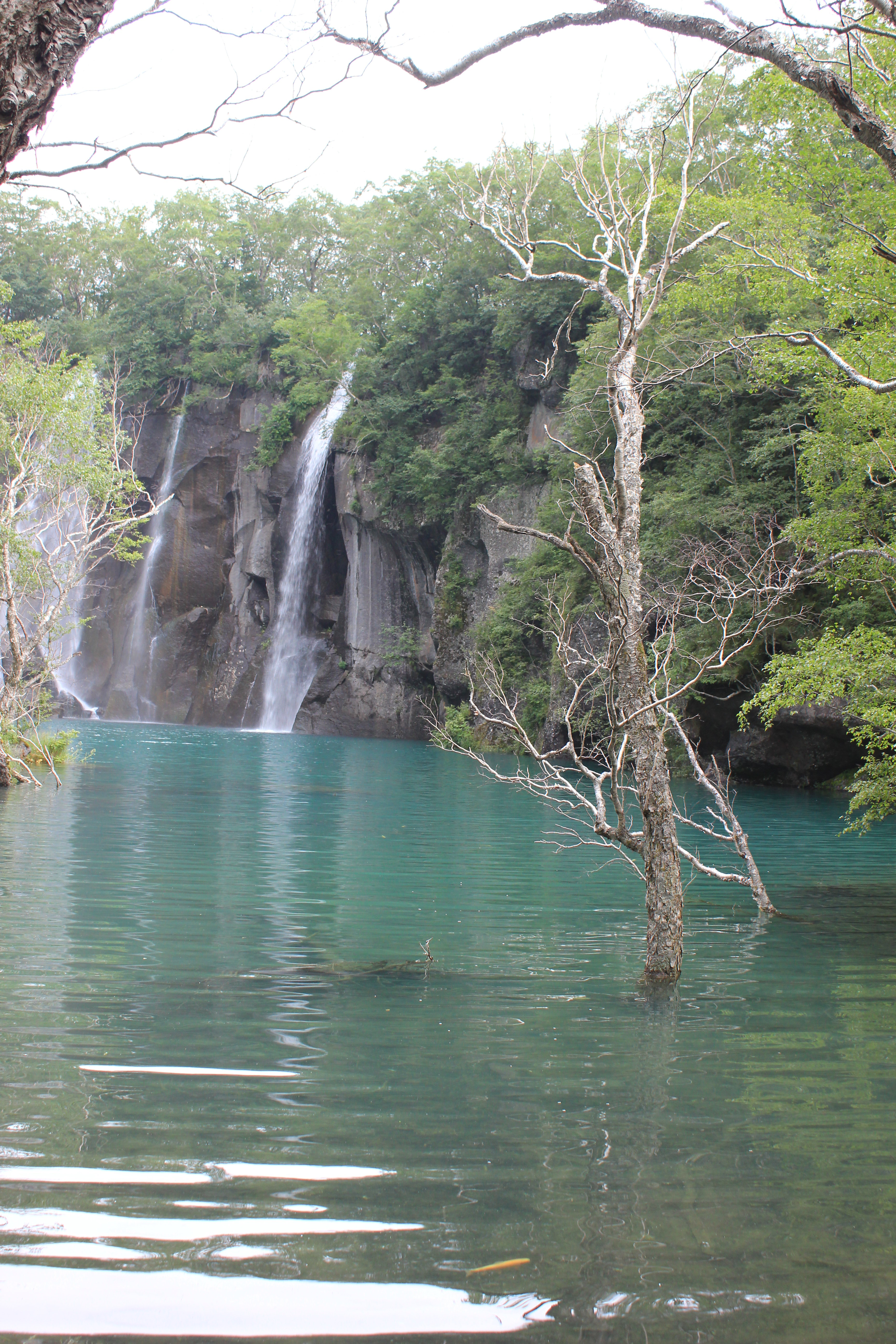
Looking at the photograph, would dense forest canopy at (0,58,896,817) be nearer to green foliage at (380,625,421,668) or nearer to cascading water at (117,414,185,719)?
cascading water at (117,414,185,719)

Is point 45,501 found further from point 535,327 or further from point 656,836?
point 535,327

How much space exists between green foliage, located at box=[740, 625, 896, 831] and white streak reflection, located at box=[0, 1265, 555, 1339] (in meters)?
8.49

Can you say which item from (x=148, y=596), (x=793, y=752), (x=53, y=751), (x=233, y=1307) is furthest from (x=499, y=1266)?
(x=148, y=596)

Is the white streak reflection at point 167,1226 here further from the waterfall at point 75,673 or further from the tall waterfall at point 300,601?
the waterfall at point 75,673

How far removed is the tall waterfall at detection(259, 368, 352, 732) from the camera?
45.1 m

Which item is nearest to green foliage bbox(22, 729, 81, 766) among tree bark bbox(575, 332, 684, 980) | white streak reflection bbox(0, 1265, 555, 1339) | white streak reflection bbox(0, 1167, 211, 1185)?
tree bark bbox(575, 332, 684, 980)

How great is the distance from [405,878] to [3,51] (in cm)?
903

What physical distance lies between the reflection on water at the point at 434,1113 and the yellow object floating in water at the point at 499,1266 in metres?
0.02

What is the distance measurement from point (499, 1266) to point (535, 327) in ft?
117

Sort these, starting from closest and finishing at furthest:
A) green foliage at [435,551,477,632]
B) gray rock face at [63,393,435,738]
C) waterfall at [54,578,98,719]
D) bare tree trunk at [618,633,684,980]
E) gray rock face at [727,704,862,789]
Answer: bare tree trunk at [618,633,684,980] < gray rock face at [727,704,862,789] < green foliage at [435,551,477,632] < gray rock face at [63,393,435,738] < waterfall at [54,578,98,719]

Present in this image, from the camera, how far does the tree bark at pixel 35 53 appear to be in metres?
2.45

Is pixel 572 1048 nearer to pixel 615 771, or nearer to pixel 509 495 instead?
pixel 615 771

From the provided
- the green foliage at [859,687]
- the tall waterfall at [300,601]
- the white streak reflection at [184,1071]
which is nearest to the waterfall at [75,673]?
the tall waterfall at [300,601]

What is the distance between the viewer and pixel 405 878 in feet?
34.9
